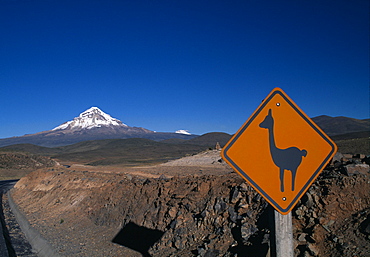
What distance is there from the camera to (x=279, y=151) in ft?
9.22

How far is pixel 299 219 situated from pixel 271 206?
12.0ft

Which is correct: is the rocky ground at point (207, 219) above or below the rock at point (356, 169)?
below

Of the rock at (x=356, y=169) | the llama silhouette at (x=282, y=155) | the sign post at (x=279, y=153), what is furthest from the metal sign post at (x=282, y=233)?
the rock at (x=356, y=169)

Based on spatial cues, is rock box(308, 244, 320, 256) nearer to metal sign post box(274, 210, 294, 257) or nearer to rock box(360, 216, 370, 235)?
rock box(360, 216, 370, 235)

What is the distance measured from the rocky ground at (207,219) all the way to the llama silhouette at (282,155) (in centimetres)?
45

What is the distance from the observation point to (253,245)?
5.84 meters

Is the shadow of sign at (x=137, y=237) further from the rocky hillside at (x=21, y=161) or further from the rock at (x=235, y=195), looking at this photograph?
the rocky hillside at (x=21, y=161)

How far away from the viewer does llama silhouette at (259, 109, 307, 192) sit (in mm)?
2793

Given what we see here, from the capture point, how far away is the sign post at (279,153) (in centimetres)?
277

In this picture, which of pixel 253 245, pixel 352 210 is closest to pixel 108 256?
pixel 253 245

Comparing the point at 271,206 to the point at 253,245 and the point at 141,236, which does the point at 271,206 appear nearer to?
the point at 253,245

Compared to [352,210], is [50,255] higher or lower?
lower

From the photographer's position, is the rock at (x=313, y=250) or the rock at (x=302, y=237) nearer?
the rock at (x=313, y=250)

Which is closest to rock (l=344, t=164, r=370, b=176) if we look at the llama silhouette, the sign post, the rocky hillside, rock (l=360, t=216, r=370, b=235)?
rock (l=360, t=216, r=370, b=235)
